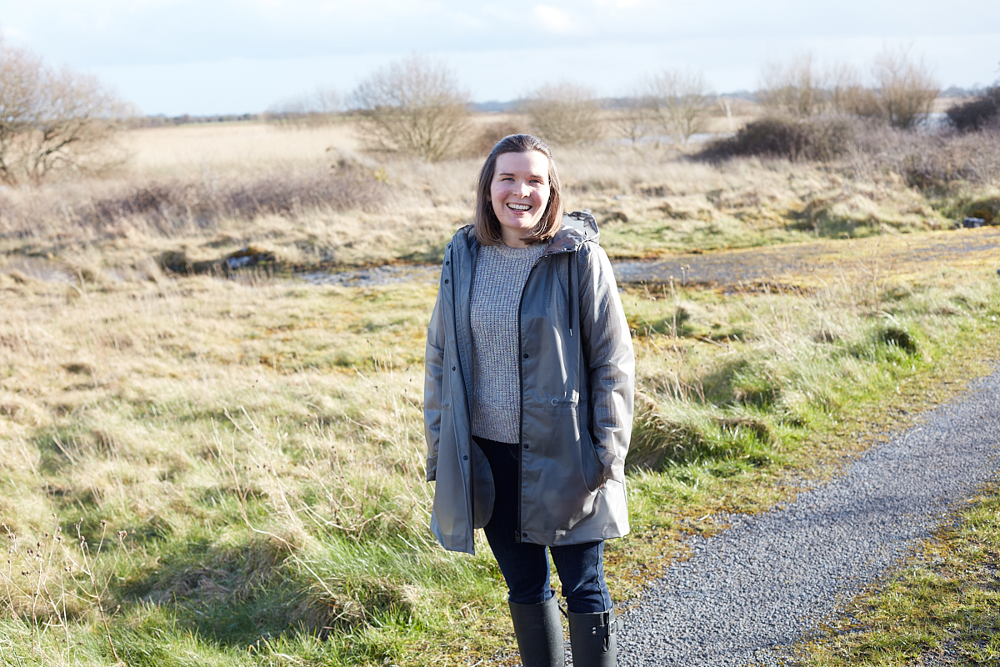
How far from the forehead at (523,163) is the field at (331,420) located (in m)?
1.85

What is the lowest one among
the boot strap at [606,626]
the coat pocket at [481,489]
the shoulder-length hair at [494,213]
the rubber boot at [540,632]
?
the rubber boot at [540,632]

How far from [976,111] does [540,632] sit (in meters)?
26.3

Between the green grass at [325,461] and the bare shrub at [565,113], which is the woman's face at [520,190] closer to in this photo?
the green grass at [325,461]

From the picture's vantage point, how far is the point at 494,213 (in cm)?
222

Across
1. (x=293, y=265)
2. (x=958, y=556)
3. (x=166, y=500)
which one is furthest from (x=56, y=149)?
(x=958, y=556)

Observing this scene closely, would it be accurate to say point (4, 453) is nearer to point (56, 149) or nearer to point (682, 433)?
point (682, 433)

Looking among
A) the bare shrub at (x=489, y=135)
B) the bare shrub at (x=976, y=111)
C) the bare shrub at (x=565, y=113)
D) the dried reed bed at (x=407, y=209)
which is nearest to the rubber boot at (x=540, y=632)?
the dried reed bed at (x=407, y=209)

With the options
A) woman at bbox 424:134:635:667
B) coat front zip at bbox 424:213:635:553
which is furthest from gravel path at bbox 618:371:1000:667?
coat front zip at bbox 424:213:635:553

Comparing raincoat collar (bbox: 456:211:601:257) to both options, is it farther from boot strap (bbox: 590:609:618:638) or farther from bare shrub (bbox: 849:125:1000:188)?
bare shrub (bbox: 849:125:1000:188)

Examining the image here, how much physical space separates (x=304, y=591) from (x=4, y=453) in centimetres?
354

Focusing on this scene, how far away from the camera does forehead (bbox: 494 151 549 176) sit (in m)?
2.14

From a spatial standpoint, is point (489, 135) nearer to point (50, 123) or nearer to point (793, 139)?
point (793, 139)

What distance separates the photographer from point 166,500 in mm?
4586

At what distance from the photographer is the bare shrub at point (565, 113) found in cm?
3030
